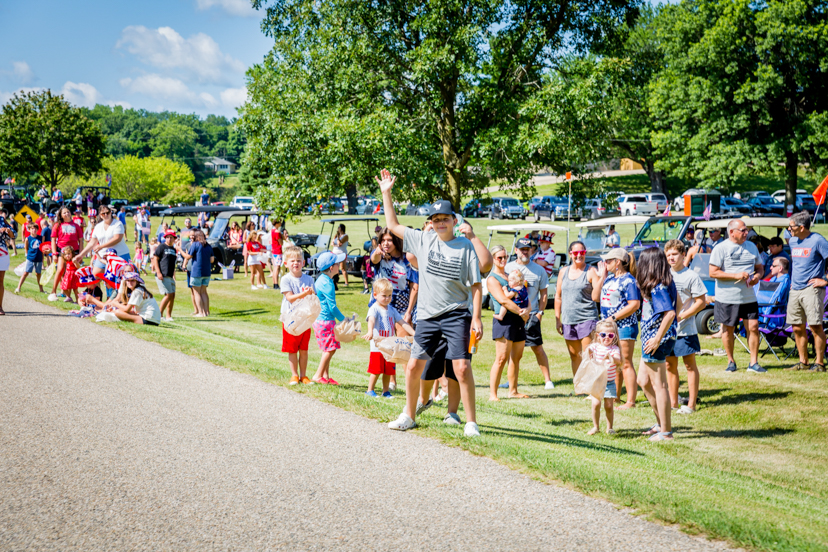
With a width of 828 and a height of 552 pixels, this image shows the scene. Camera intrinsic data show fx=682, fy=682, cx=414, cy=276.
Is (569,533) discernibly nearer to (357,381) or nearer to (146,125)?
(357,381)

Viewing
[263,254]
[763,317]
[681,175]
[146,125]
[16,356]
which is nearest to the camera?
[16,356]

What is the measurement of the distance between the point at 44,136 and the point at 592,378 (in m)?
54.0

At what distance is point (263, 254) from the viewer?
19.2 meters

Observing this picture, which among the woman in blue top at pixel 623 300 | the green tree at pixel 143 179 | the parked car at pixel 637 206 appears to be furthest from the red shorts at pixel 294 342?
the green tree at pixel 143 179

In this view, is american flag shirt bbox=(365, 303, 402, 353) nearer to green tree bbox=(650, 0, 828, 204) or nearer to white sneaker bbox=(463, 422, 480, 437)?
white sneaker bbox=(463, 422, 480, 437)

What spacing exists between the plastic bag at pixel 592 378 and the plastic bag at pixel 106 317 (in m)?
8.43

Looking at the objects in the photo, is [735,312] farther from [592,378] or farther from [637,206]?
[637,206]

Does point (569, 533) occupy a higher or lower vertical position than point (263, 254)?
lower

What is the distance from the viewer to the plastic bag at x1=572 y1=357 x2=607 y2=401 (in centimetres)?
599

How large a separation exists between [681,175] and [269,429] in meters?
40.6

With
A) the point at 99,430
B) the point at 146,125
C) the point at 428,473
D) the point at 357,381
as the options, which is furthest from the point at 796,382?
the point at 146,125

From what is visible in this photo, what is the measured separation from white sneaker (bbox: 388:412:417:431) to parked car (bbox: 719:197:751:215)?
43020 millimetres

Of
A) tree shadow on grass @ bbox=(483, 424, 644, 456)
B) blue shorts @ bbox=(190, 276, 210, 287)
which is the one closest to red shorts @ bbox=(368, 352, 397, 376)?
tree shadow on grass @ bbox=(483, 424, 644, 456)

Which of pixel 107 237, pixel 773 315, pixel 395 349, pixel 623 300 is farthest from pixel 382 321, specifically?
pixel 107 237
